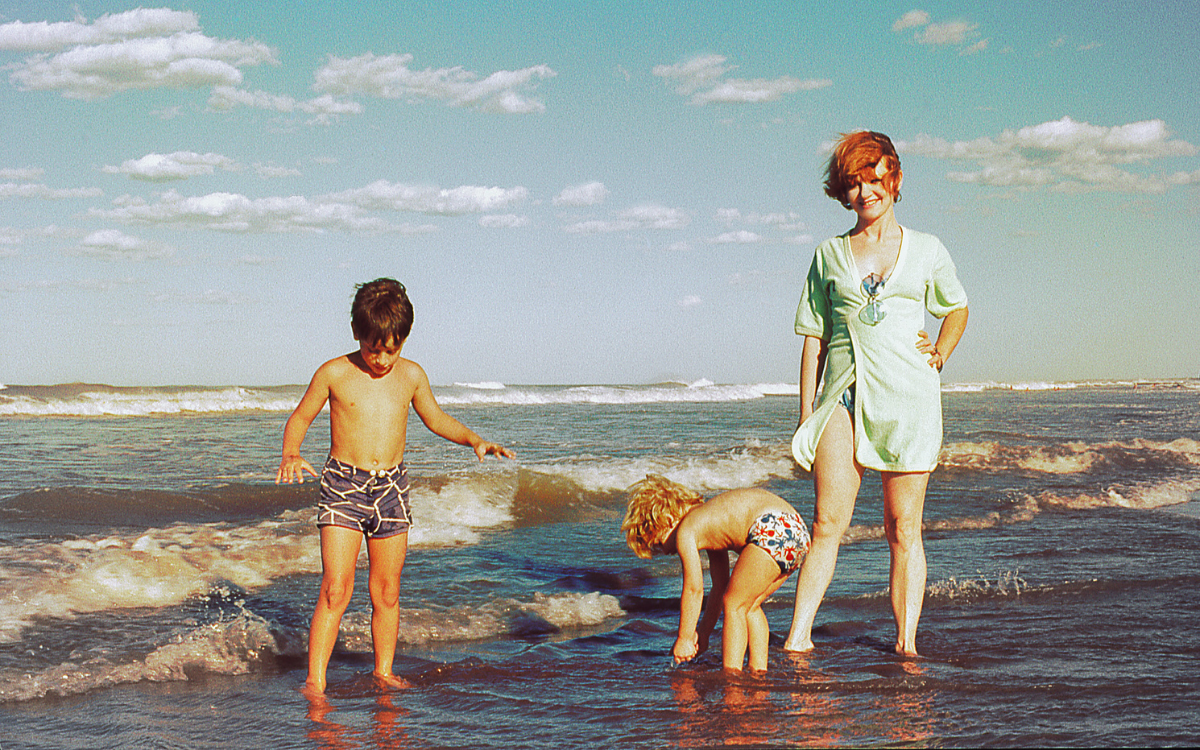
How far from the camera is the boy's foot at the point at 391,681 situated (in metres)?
4.00

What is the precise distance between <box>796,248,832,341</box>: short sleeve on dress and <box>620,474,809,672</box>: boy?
0.81 m

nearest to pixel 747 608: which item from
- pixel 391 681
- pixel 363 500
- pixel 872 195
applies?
pixel 391 681

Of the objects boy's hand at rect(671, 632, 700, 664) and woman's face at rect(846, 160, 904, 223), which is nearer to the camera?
woman's face at rect(846, 160, 904, 223)

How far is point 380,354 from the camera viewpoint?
12.8 feet

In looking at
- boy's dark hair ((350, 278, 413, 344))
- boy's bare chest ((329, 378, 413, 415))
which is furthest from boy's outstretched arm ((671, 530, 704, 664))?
boy's dark hair ((350, 278, 413, 344))

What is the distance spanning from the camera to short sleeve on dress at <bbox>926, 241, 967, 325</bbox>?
13.1ft

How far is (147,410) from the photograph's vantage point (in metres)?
25.4

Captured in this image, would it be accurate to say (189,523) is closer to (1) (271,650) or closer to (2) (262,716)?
(1) (271,650)

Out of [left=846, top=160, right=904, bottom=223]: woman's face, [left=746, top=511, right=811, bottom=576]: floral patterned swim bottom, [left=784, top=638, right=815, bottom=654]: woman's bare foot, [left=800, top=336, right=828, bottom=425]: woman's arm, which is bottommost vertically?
[left=784, top=638, right=815, bottom=654]: woman's bare foot

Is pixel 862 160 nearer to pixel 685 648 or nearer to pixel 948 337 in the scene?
pixel 948 337

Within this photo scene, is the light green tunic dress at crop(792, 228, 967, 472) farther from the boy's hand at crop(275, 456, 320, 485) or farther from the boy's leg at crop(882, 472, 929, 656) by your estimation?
the boy's hand at crop(275, 456, 320, 485)

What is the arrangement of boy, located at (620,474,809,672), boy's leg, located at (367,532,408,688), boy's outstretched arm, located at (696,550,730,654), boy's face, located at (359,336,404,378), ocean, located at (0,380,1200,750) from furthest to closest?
boy's outstretched arm, located at (696,550,730,654) < boy's leg, located at (367,532,408,688) < boy, located at (620,474,809,672) < boy's face, located at (359,336,404,378) < ocean, located at (0,380,1200,750)

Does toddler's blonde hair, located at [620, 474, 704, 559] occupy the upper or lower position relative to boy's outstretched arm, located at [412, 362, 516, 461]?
lower

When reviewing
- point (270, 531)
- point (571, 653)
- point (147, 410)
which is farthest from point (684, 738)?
point (147, 410)
